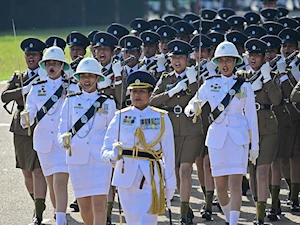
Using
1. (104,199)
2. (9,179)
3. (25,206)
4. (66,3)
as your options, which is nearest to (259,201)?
(104,199)

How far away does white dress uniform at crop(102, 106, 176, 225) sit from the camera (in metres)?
A: 10.3

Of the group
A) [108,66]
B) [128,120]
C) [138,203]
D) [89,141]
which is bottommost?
[138,203]

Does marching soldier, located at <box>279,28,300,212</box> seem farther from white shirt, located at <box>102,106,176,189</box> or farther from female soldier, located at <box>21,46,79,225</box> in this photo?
white shirt, located at <box>102,106,176,189</box>

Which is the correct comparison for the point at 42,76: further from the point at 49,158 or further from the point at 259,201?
the point at 259,201

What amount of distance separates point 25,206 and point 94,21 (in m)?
38.2

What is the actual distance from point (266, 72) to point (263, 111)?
1.63ft

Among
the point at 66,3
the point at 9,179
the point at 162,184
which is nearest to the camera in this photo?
the point at 162,184

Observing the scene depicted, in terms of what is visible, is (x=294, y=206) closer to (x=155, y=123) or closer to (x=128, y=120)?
(x=155, y=123)

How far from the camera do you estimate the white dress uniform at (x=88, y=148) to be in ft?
36.7

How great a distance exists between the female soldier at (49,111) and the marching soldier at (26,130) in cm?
53

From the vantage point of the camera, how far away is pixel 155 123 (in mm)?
10461

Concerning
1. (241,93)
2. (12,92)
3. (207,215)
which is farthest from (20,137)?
(241,93)

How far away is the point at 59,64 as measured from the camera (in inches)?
491

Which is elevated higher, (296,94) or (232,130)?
(296,94)
